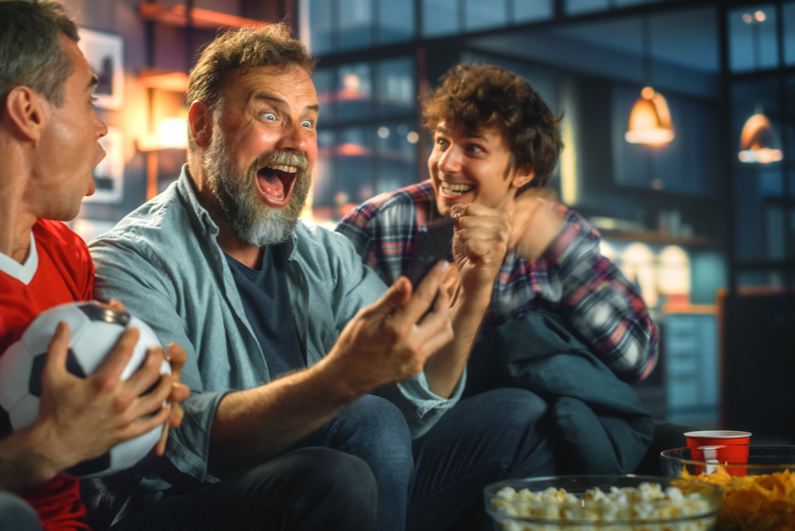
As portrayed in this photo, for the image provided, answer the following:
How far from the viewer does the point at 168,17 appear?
5.48m

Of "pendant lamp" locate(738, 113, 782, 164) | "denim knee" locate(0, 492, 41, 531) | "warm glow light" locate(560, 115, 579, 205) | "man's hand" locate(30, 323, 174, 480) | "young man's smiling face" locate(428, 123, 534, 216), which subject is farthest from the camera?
"warm glow light" locate(560, 115, 579, 205)

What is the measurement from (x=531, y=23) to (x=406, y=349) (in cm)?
459

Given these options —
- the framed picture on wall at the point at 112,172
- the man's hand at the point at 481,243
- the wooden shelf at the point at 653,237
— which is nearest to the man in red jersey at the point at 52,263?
the man's hand at the point at 481,243

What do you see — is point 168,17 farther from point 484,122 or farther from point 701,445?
point 701,445

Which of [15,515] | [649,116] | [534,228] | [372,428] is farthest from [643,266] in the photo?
[15,515]

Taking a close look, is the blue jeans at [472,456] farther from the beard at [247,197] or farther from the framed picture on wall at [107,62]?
the framed picture on wall at [107,62]

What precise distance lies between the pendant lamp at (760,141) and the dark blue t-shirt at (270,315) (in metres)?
4.74

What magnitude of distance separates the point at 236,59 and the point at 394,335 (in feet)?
2.94

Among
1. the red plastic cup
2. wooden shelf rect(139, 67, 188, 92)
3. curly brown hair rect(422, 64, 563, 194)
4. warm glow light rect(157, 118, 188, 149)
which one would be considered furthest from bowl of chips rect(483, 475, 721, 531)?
wooden shelf rect(139, 67, 188, 92)

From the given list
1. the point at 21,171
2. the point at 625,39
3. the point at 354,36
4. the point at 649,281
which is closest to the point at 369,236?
the point at 21,171

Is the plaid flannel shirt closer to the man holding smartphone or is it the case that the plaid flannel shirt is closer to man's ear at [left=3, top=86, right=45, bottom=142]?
the man holding smartphone

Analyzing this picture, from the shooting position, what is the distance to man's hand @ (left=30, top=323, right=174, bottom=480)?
0.86 meters

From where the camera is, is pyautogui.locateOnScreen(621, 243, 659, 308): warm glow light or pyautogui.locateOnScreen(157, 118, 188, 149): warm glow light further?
pyautogui.locateOnScreen(621, 243, 659, 308): warm glow light

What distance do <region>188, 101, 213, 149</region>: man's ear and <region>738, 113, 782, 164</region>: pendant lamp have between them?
4730 millimetres
